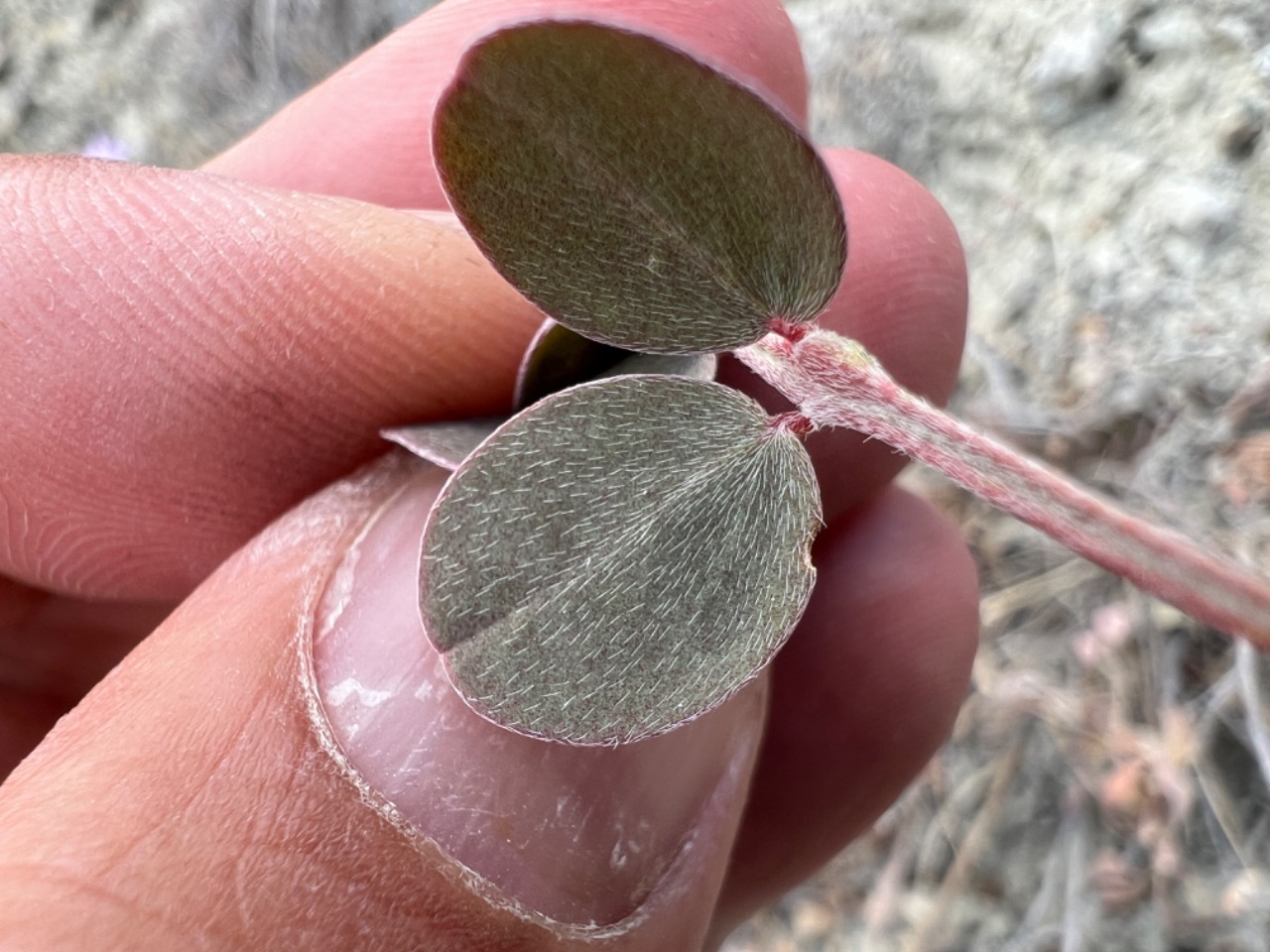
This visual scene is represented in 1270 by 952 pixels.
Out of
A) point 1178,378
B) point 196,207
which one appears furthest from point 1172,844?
point 196,207

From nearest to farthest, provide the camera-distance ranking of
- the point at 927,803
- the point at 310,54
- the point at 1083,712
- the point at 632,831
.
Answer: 1. the point at 632,831
2. the point at 1083,712
3. the point at 927,803
4. the point at 310,54

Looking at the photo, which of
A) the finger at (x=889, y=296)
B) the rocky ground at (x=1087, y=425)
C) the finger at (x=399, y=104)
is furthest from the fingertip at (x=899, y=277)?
the rocky ground at (x=1087, y=425)

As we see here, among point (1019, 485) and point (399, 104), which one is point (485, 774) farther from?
point (399, 104)

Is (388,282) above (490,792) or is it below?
above

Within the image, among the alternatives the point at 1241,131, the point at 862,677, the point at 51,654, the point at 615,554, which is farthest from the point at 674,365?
the point at 1241,131

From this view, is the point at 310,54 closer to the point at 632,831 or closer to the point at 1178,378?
the point at 1178,378

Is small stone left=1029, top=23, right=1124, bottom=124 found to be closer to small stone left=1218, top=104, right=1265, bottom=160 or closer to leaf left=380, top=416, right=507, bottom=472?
small stone left=1218, top=104, right=1265, bottom=160

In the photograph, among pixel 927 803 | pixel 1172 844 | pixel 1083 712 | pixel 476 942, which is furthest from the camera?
pixel 927 803

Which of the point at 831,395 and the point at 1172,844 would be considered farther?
the point at 1172,844
